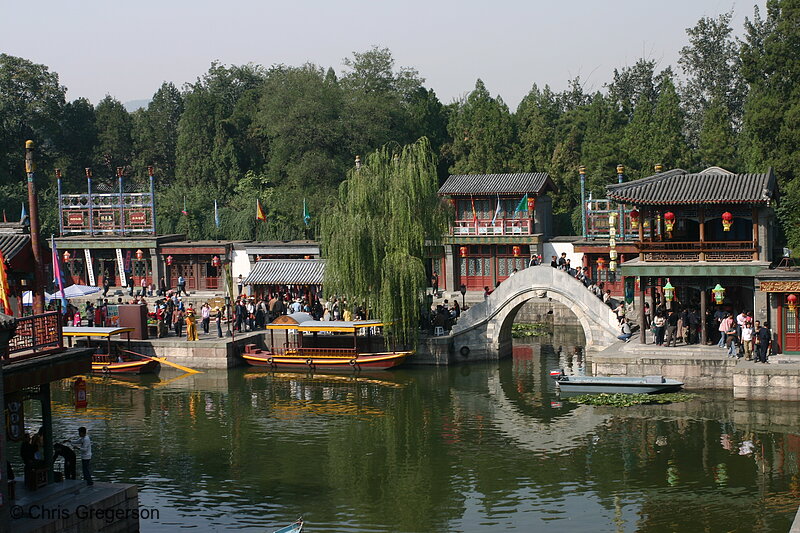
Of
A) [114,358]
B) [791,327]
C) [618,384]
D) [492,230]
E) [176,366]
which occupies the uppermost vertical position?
[492,230]

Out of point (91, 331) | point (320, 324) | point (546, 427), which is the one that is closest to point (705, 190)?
point (546, 427)

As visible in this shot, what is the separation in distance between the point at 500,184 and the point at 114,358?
22.8 m

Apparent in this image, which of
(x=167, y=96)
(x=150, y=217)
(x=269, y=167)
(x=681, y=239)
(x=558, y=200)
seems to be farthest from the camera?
(x=167, y=96)

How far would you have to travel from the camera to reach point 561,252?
54.9 meters

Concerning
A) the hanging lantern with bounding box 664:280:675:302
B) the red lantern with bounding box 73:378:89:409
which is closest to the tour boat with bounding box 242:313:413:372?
the hanging lantern with bounding box 664:280:675:302

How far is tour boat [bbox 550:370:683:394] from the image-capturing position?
115 feet

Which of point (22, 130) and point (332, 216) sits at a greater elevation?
point (22, 130)

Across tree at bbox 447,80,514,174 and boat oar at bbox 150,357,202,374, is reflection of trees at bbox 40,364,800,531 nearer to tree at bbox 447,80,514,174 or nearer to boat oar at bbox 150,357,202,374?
boat oar at bbox 150,357,202,374

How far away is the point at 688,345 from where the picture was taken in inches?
1507

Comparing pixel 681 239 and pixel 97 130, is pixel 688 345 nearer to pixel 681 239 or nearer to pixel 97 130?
pixel 681 239

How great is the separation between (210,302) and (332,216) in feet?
44.4

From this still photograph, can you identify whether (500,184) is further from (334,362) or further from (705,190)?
(705,190)

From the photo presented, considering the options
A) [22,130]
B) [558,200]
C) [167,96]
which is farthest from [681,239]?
[167,96]

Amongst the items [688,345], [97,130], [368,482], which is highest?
[97,130]
